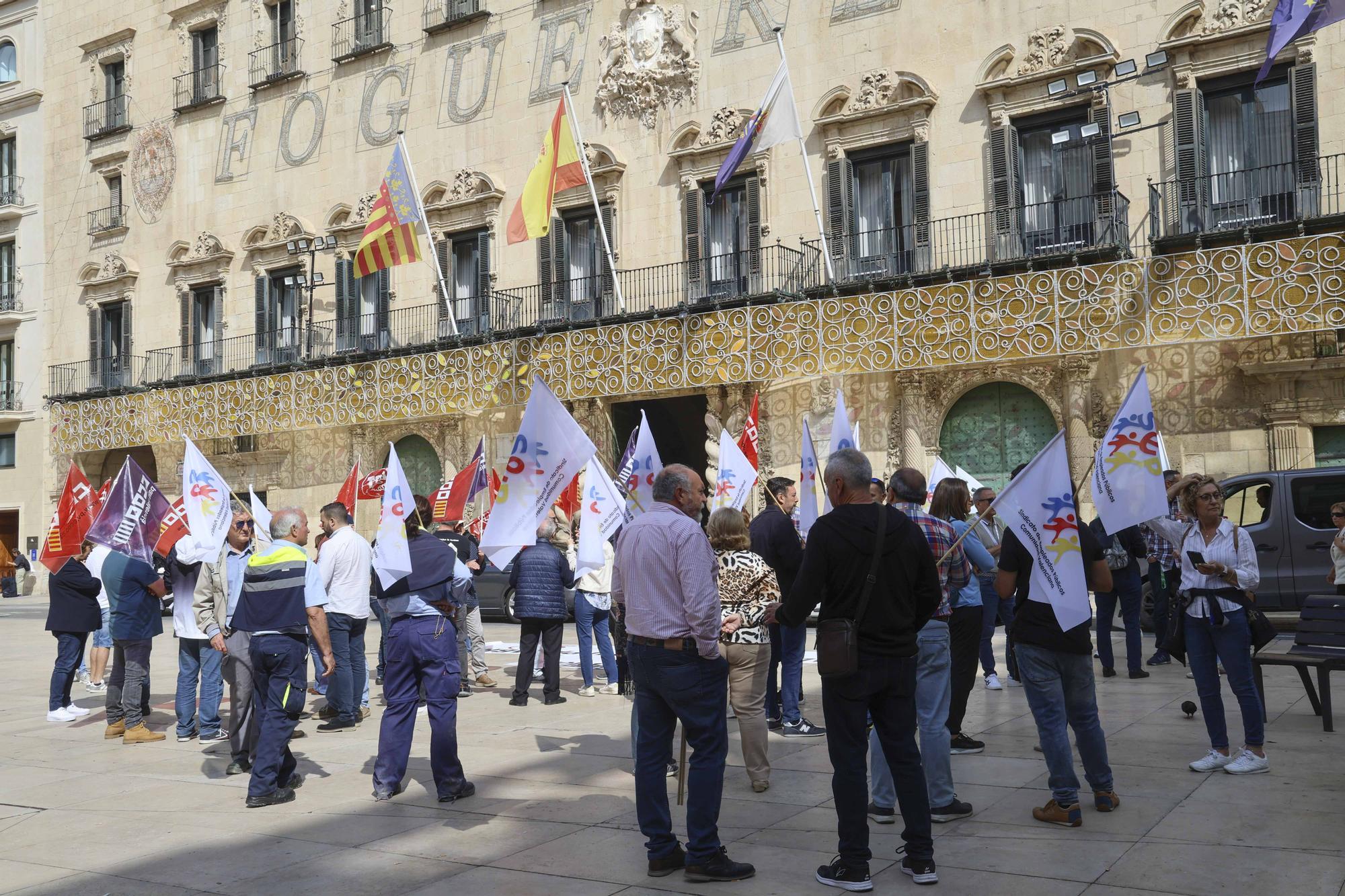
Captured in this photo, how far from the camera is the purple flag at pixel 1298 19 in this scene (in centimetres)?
1067

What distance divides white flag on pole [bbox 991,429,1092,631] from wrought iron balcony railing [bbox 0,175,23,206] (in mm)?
37234

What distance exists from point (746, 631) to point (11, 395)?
34623 mm

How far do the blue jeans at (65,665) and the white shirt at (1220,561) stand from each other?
30.5 feet

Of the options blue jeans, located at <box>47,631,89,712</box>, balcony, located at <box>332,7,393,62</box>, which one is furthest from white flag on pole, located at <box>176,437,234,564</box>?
balcony, located at <box>332,7,393,62</box>

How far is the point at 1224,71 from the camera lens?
61.8 ft

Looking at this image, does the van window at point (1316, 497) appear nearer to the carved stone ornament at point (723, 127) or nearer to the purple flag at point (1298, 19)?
the purple flag at point (1298, 19)

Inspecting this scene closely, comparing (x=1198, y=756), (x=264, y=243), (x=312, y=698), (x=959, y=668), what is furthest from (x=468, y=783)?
(x=264, y=243)

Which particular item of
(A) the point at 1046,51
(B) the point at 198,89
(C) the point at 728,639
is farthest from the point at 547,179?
(C) the point at 728,639

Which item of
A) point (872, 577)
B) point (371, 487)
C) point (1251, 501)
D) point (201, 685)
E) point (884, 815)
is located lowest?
point (884, 815)

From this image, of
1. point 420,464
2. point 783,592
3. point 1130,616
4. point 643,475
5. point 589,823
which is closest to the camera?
point 589,823

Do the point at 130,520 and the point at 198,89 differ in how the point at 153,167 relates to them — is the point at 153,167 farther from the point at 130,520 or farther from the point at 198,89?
the point at 130,520

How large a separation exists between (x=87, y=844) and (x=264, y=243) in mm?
25747

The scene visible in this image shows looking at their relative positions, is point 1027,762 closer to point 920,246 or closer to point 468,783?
point 468,783

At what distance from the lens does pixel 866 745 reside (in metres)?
5.68
